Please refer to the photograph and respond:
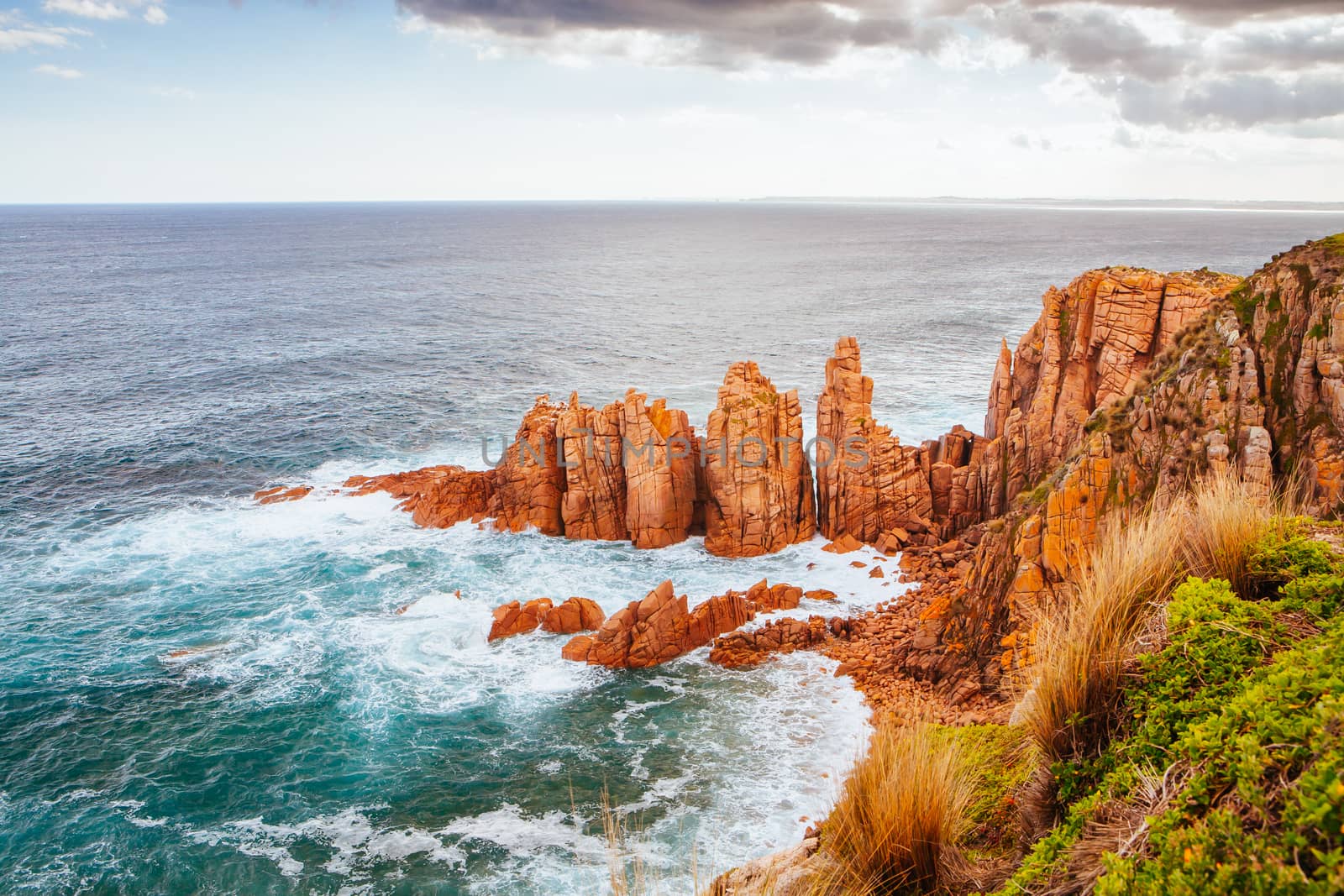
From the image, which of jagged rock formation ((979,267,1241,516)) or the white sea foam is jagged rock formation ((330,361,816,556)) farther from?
jagged rock formation ((979,267,1241,516))

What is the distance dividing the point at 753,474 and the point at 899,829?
103ft

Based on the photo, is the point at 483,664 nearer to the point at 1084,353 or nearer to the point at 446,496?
the point at 446,496

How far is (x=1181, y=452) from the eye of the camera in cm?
2172

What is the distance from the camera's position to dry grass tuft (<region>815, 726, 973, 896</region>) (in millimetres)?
7242

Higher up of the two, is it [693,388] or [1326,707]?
[1326,707]

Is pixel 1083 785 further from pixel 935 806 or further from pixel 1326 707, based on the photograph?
pixel 1326 707

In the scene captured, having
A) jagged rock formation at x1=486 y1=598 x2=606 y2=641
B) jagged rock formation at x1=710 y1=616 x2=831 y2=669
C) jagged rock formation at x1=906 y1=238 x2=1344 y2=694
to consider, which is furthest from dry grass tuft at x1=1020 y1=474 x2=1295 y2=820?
jagged rock formation at x1=486 y1=598 x2=606 y2=641

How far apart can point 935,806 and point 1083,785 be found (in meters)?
1.35

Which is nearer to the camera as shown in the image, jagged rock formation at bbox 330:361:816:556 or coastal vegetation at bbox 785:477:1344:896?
coastal vegetation at bbox 785:477:1344:896

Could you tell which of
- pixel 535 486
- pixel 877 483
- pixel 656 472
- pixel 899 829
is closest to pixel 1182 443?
pixel 877 483

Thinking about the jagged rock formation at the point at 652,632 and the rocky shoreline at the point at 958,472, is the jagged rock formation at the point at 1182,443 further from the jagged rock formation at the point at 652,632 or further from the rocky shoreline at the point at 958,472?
the jagged rock formation at the point at 652,632

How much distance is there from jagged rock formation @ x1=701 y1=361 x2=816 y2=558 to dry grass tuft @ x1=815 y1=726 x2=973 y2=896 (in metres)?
30.9

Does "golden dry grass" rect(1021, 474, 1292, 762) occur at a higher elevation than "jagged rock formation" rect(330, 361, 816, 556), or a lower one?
higher

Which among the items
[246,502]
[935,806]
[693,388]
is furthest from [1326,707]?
[693,388]
